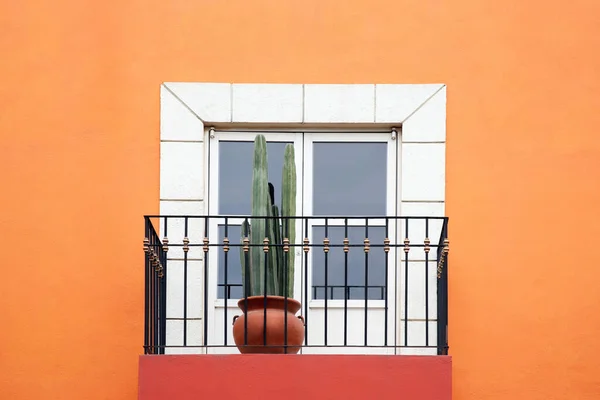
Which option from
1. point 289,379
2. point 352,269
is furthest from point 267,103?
point 289,379

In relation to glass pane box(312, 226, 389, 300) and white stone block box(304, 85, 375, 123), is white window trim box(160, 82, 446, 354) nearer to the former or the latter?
white stone block box(304, 85, 375, 123)

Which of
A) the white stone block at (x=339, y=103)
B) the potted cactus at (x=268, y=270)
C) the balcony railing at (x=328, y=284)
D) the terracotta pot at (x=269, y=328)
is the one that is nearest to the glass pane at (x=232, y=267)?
the balcony railing at (x=328, y=284)

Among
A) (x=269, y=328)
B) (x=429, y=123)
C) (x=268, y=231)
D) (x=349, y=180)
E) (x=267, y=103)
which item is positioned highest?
(x=267, y=103)

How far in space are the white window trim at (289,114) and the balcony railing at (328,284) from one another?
24 centimetres

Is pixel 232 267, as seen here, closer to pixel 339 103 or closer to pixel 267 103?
pixel 267 103

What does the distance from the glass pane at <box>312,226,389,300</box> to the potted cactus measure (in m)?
0.51

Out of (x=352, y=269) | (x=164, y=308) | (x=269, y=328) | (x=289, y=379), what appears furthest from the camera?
(x=352, y=269)

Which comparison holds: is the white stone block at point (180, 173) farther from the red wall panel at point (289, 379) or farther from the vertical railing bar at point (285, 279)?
the red wall panel at point (289, 379)

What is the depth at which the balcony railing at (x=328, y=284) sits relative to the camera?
945 cm

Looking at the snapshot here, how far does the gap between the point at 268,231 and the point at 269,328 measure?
0.62 meters

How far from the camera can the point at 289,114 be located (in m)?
9.81

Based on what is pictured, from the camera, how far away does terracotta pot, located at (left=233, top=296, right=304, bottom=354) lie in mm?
8945
